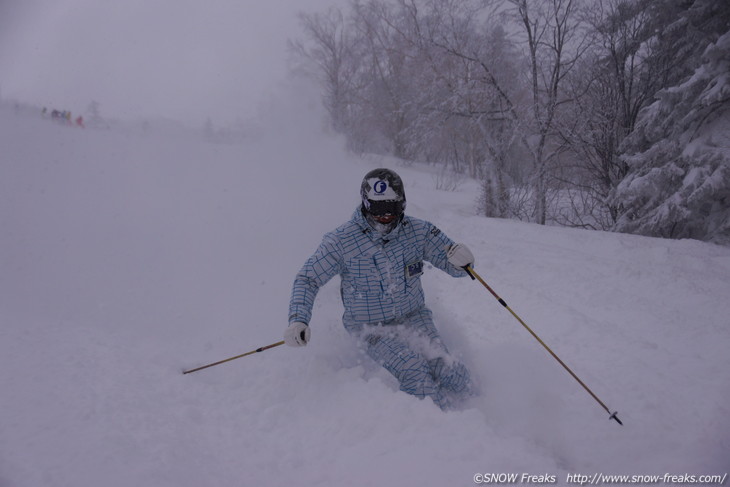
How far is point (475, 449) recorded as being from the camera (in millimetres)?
1989

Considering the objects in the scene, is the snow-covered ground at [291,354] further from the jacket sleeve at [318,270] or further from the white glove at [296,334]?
the jacket sleeve at [318,270]

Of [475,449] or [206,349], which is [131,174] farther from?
[475,449]

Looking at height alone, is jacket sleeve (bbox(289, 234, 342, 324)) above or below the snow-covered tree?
below

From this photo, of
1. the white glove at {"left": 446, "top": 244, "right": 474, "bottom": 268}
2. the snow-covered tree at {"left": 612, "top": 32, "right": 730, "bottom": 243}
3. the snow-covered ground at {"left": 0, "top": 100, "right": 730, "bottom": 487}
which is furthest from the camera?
the snow-covered tree at {"left": 612, "top": 32, "right": 730, "bottom": 243}

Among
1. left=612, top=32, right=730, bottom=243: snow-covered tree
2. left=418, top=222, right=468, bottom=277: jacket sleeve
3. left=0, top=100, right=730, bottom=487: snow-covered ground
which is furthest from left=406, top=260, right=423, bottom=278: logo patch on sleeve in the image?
left=612, top=32, right=730, bottom=243: snow-covered tree

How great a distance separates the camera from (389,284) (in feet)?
9.91

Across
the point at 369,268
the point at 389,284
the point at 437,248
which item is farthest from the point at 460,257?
the point at 369,268

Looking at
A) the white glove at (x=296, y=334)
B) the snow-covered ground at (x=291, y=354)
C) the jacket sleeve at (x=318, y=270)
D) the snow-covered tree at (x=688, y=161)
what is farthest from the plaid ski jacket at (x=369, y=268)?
the snow-covered tree at (x=688, y=161)

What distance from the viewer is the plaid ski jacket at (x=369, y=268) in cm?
294

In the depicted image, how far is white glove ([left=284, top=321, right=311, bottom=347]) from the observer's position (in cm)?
261

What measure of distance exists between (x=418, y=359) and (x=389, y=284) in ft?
2.04

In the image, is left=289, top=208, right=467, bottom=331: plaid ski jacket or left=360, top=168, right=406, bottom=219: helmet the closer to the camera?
left=360, top=168, right=406, bottom=219: helmet

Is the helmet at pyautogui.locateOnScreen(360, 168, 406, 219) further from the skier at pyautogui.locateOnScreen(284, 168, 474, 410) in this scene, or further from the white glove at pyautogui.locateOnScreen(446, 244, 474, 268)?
the white glove at pyautogui.locateOnScreen(446, 244, 474, 268)

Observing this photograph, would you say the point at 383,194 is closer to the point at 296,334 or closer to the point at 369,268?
the point at 369,268
